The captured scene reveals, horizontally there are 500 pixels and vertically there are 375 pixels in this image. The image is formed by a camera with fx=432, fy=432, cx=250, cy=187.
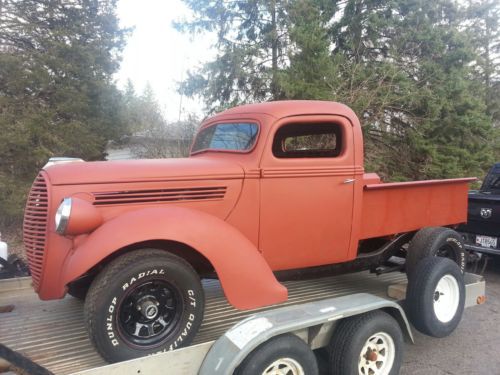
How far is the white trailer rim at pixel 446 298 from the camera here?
3.81 metres

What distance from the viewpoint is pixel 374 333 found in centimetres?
300

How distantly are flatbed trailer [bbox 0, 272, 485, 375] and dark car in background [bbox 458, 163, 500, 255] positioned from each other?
6.99ft

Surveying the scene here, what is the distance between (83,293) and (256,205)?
1.41 meters

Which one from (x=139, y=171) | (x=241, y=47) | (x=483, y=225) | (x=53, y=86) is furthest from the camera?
(x=241, y=47)

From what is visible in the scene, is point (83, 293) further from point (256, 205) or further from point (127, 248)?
point (256, 205)

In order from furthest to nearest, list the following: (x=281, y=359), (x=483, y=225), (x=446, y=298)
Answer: (x=483, y=225) < (x=446, y=298) < (x=281, y=359)

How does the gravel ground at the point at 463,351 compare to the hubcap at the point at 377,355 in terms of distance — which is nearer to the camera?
the hubcap at the point at 377,355

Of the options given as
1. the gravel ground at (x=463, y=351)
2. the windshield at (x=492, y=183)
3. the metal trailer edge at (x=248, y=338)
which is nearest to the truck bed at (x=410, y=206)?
the metal trailer edge at (x=248, y=338)

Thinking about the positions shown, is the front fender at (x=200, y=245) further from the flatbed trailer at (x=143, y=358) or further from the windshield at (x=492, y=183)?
the windshield at (x=492, y=183)

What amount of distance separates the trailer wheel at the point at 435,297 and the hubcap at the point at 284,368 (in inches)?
55.3

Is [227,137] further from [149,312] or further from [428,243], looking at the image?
[428,243]

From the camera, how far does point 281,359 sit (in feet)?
8.45

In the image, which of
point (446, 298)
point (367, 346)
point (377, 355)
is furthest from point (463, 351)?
point (367, 346)

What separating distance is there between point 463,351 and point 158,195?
3.09m
